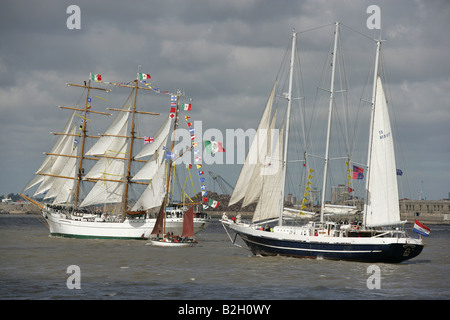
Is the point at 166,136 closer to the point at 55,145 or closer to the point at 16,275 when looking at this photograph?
the point at 55,145

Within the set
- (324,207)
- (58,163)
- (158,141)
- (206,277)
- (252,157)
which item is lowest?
(206,277)

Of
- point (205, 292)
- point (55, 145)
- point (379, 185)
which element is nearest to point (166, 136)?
point (55, 145)

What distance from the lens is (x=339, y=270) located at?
48.1 meters

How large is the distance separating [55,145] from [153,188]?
70.5 feet

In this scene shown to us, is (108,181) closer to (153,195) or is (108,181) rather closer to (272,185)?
(153,195)

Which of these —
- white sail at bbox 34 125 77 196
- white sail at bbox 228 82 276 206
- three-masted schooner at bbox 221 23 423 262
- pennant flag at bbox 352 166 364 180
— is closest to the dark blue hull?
three-masted schooner at bbox 221 23 423 262

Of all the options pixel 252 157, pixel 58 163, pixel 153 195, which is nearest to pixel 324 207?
pixel 252 157

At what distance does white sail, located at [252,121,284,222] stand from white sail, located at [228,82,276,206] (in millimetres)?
1375

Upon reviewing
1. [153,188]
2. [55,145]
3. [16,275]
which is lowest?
[16,275]

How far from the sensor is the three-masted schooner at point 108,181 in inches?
3522

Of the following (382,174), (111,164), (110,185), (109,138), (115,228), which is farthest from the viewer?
(111,164)

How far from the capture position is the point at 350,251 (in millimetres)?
52812

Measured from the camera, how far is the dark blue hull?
52.4 meters

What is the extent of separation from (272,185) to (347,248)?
30.2 feet
